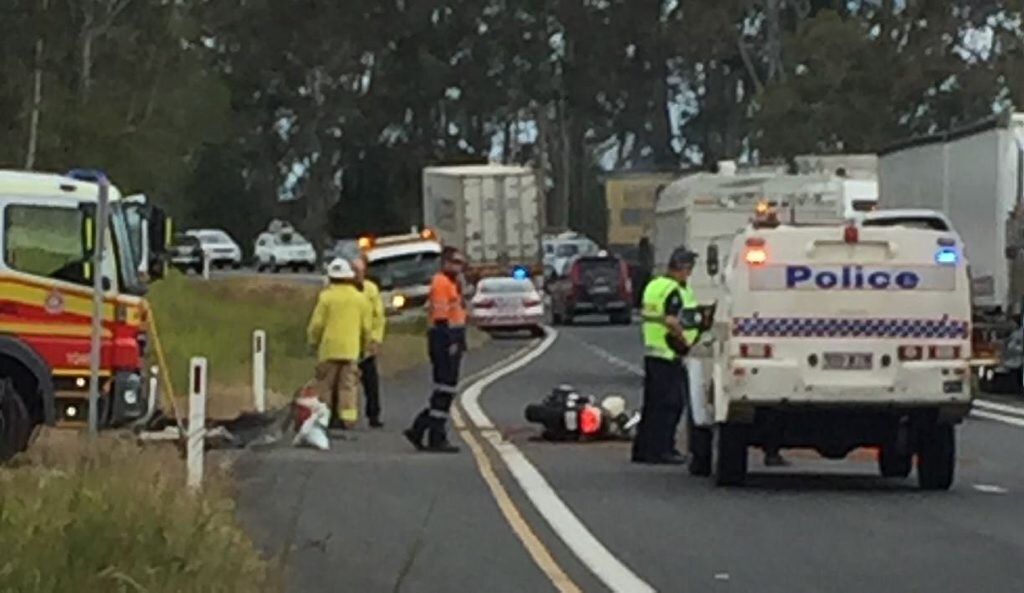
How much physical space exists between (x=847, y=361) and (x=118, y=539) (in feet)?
29.5

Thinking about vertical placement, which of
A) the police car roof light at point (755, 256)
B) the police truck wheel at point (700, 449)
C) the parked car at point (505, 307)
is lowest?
the police truck wheel at point (700, 449)

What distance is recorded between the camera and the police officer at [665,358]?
22.3 meters

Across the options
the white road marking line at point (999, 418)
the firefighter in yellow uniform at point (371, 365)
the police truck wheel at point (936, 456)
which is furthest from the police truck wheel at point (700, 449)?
the white road marking line at point (999, 418)

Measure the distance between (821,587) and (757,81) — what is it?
6412 centimetres

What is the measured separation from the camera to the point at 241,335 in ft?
149

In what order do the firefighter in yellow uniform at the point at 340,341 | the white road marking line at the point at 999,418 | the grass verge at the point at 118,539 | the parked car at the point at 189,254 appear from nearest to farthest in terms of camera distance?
the grass verge at the point at 118,539
the firefighter in yellow uniform at the point at 340,341
the white road marking line at the point at 999,418
the parked car at the point at 189,254

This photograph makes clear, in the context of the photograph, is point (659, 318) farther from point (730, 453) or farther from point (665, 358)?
point (730, 453)

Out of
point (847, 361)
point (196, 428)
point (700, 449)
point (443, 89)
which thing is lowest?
point (700, 449)

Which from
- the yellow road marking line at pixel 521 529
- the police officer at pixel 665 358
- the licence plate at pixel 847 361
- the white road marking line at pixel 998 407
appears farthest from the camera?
the white road marking line at pixel 998 407

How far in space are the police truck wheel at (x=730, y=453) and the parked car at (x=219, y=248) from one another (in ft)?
226

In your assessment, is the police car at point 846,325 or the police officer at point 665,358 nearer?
the police car at point 846,325

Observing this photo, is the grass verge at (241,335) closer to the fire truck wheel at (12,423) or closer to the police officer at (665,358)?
the police officer at (665,358)

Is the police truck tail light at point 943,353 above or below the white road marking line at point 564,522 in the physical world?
above

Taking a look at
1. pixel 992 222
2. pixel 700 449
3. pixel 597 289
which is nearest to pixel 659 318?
pixel 700 449
